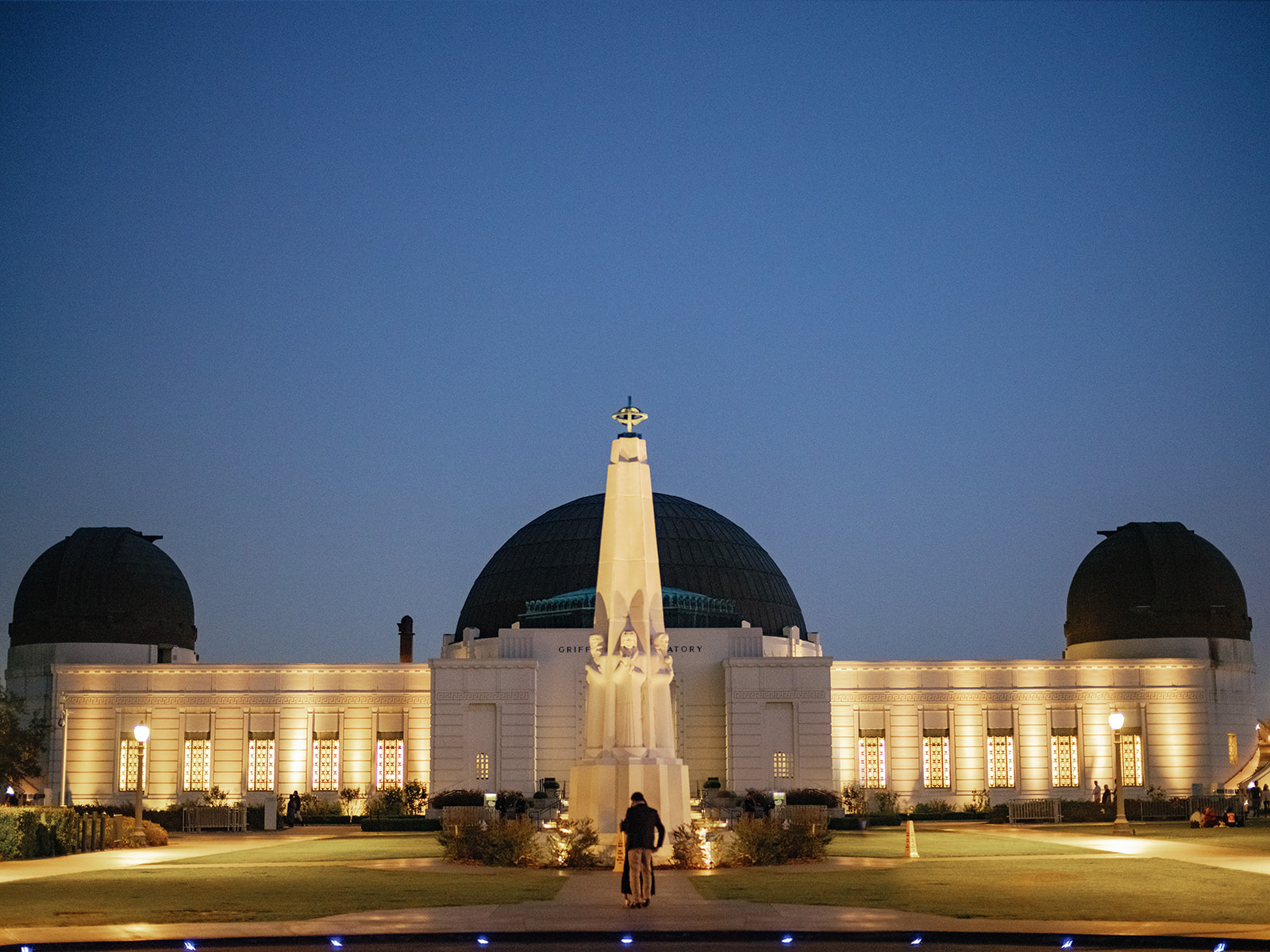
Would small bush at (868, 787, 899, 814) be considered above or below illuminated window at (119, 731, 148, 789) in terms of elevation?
below

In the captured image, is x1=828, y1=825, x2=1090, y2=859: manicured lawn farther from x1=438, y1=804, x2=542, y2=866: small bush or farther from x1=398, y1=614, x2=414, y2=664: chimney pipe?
x1=398, y1=614, x2=414, y2=664: chimney pipe

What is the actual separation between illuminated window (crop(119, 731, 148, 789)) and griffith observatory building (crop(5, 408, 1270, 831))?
0.09 meters

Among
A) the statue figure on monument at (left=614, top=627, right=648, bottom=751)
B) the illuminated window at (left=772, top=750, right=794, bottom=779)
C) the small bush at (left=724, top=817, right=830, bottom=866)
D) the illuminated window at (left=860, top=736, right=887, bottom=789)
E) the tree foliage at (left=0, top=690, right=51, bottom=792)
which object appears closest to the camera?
the small bush at (left=724, top=817, right=830, bottom=866)

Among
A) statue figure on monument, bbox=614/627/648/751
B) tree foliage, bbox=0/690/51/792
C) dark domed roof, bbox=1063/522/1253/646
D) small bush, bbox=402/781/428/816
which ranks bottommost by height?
small bush, bbox=402/781/428/816

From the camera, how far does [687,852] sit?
28375 millimetres

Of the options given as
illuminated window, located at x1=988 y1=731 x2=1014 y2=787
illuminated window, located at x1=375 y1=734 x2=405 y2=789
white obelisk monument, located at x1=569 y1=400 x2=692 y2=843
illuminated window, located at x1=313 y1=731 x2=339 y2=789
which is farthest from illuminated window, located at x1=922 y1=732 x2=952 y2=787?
white obelisk monument, located at x1=569 y1=400 x2=692 y2=843

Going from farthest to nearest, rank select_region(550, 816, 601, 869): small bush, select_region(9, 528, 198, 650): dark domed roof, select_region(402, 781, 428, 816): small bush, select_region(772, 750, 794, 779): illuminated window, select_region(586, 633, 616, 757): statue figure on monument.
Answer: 1. select_region(9, 528, 198, 650): dark domed roof
2. select_region(772, 750, 794, 779): illuminated window
3. select_region(402, 781, 428, 816): small bush
4. select_region(586, 633, 616, 757): statue figure on monument
5. select_region(550, 816, 601, 869): small bush

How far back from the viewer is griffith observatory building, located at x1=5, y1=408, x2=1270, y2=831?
55969mm

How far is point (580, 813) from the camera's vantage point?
30922 millimetres

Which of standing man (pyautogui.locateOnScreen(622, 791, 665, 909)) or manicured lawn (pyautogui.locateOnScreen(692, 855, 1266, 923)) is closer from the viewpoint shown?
manicured lawn (pyautogui.locateOnScreen(692, 855, 1266, 923))

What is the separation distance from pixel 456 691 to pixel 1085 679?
2492cm

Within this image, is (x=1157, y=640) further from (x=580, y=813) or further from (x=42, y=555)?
(x=42, y=555)

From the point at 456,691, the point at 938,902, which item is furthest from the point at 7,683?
the point at 938,902

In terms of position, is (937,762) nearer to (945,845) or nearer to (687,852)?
(945,845)
